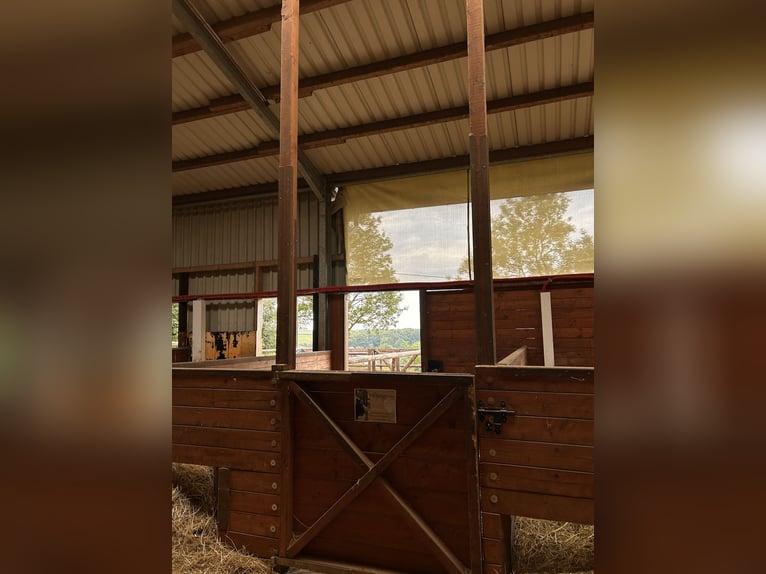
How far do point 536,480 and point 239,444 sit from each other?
5.08 feet

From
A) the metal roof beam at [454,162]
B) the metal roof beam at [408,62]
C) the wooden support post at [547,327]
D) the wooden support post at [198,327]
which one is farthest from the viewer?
the wooden support post at [198,327]

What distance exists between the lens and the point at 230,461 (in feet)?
8.08

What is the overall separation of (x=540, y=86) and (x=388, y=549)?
5532 mm

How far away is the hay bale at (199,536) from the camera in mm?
2293

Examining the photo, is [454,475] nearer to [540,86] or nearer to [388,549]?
[388,549]

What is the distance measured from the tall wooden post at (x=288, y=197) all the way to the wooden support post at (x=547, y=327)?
9.38 feet

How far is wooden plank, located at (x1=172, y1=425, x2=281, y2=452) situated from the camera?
239 centimetres

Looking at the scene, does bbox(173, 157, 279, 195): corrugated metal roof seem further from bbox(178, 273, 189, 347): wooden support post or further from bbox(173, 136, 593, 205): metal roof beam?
bbox(178, 273, 189, 347): wooden support post

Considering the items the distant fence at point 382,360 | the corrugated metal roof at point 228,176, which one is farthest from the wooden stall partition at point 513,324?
the corrugated metal roof at point 228,176

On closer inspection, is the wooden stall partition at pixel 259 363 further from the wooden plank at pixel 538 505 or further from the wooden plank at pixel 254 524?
the wooden plank at pixel 538 505

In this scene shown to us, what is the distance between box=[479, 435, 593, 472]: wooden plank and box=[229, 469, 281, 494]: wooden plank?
43.8 inches

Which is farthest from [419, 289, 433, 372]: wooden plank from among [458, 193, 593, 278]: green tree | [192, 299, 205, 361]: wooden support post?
[192, 299, 205, 361]: wooden support post
